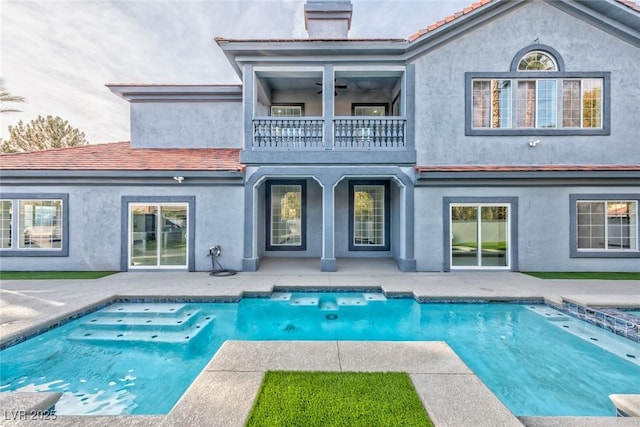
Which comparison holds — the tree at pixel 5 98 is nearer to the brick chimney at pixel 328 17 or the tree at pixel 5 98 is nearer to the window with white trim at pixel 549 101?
the brick chimney at pixel 328 17

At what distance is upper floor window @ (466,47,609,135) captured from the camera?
10438 mm

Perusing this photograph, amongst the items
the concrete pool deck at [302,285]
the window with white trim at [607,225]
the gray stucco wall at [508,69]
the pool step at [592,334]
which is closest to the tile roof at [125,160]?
the concrete pool deck at [302,285]

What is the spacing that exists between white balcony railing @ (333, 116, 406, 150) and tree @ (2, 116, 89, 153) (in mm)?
36534

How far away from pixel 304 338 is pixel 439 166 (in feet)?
26.0

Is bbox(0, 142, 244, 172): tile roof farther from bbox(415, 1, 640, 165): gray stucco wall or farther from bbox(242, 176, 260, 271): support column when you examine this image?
bbox(415, 1, 640, 165): gray stucco wall

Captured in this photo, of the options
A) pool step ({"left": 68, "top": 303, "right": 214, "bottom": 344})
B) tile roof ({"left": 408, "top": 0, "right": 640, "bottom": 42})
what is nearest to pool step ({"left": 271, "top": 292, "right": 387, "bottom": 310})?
pool step ({"left": 68, "top": 303, "right": 214, "bottom": 344})

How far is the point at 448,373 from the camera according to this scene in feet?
13.0

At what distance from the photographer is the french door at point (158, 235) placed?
10562 mm

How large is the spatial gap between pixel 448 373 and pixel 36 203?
14.2 metres

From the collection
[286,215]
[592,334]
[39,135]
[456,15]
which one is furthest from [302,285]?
[39,135]

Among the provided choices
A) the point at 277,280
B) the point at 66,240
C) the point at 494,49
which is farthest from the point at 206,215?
the point at 494,49

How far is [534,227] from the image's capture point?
10.5 m

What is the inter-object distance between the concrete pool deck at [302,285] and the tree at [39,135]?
34.2 m

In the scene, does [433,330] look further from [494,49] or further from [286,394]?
[494,49]
